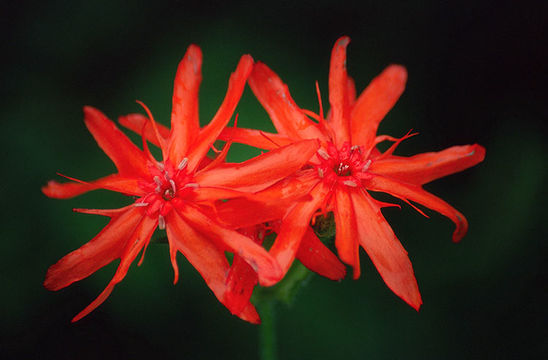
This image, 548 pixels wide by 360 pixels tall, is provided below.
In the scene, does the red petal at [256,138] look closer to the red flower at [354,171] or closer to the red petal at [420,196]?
the red flower at [354,171]

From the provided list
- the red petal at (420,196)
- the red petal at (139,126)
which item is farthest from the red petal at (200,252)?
the red petal at (420,196)

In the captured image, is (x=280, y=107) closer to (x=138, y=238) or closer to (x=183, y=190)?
(x=183, y=190)

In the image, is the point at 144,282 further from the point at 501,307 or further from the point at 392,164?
the point at 501,307

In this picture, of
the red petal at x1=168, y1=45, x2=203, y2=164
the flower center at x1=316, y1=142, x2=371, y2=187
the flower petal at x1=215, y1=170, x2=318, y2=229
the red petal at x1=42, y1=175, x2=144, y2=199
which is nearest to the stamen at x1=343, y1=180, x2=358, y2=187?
the flower center at x1=316, y1=142, x2=371, y2=187

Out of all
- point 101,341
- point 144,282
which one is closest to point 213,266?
point 144,282

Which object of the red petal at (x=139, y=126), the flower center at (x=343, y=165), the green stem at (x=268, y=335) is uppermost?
the flower center at (x=343, y=165)

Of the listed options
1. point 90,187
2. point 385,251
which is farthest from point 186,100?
point 385,251

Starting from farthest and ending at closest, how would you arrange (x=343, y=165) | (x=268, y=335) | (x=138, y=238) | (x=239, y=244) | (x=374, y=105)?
(x=268, y=335), (x=374, y=105), (x=343, y=165), (x=138, y=238), (x=239, y=244)
